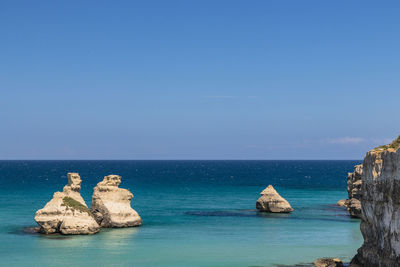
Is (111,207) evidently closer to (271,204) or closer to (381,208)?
(271,204)

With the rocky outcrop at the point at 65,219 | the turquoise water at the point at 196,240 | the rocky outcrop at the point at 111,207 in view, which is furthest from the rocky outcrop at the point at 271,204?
the rocky outcrop at the point at 65,219

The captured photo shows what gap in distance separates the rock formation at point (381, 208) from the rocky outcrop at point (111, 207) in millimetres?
28356

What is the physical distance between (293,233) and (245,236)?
17.4 feet

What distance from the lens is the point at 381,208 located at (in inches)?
1264

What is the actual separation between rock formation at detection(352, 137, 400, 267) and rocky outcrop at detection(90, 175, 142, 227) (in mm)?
28356

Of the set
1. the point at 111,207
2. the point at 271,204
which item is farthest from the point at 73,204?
the point at 271,204

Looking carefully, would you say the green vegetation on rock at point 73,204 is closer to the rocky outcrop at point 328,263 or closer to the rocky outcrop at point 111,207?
the rocky outcrop at point 111,207

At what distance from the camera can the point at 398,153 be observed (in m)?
29.7

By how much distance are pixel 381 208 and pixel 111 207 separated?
32490 mm

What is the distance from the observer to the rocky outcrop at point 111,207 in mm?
57312

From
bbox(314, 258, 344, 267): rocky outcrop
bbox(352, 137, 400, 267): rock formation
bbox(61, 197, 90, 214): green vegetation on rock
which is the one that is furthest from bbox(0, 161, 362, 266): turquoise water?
bbox(352, 137, 400, 267): rock formation

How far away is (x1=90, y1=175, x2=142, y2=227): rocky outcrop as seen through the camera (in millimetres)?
57312

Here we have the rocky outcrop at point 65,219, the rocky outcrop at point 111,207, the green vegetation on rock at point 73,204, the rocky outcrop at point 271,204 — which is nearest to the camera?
the rocky outcrop at point 65,219

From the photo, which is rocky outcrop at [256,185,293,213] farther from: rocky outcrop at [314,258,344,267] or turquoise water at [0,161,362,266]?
rocky outcrop at [314,258,344,267]
